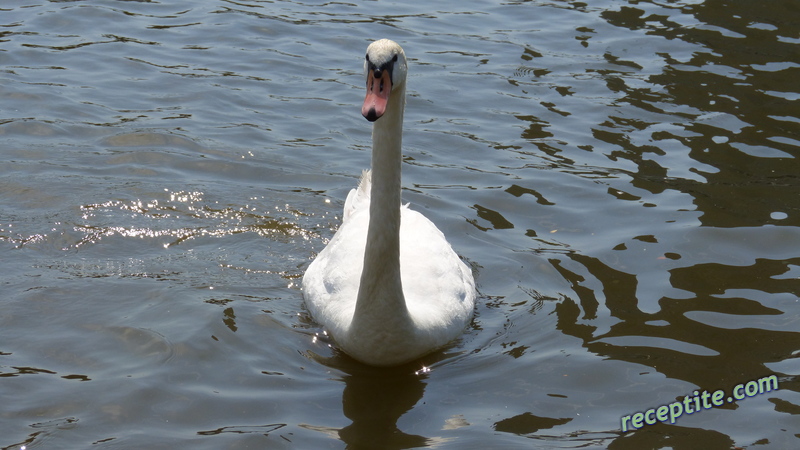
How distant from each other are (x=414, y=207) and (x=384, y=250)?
283 cm

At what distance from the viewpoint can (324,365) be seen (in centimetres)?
636

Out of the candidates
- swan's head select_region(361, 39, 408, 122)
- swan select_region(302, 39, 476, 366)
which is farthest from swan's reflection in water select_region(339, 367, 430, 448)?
swan's head select_region(361, 39, 408, 122)

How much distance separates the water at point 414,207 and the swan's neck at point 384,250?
42 cm

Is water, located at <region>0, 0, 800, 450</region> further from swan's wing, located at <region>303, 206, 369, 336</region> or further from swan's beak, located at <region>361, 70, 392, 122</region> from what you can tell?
swan's beak, located at <region>361, 70, 392, 122</region>

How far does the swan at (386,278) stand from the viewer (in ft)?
19.6

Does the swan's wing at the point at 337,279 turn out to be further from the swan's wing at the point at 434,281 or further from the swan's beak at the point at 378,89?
the swan's beak at the point at 378,89

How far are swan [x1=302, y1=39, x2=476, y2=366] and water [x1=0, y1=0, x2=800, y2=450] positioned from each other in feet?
0.58

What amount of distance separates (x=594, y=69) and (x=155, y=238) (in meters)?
6.28

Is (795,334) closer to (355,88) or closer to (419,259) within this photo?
(419,259)

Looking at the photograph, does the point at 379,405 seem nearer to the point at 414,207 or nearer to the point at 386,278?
the point at 386,278

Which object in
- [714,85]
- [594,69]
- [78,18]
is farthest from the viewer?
[78,18]

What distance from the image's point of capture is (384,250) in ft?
20.2

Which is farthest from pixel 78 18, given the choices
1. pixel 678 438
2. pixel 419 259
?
pixel 678 438

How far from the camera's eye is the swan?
598cm
